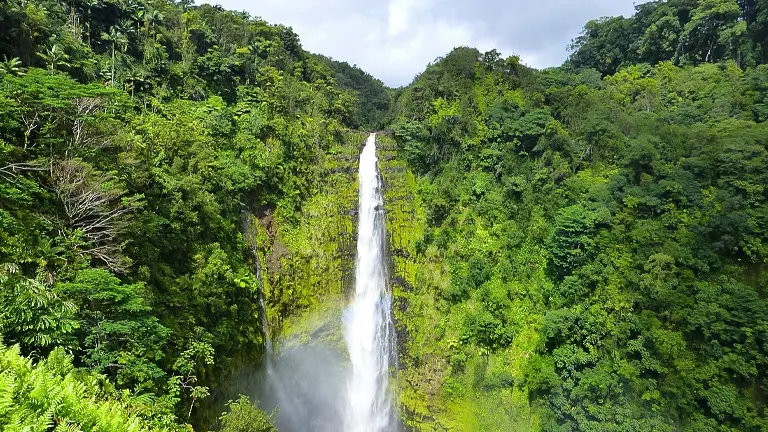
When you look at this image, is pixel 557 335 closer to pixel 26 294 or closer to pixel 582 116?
pixel 582 116

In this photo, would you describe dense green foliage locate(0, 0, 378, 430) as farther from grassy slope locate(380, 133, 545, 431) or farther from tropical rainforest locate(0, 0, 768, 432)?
grassy slope locate(380, 133, 545, 431)

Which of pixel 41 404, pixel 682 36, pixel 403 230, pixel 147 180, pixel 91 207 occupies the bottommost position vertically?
pixel 403 230

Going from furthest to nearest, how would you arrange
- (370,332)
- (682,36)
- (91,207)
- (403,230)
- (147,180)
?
1. (682,36)
2. (403,230)
3. (370,332)
4. (147,180)
5. (91,207)

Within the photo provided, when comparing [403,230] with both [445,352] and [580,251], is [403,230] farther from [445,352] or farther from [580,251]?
[580,251]

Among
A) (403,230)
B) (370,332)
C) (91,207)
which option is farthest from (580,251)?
(91,207)

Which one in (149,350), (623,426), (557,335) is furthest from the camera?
(557,335)

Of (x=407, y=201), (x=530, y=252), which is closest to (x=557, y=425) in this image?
(x=530, y=252)
